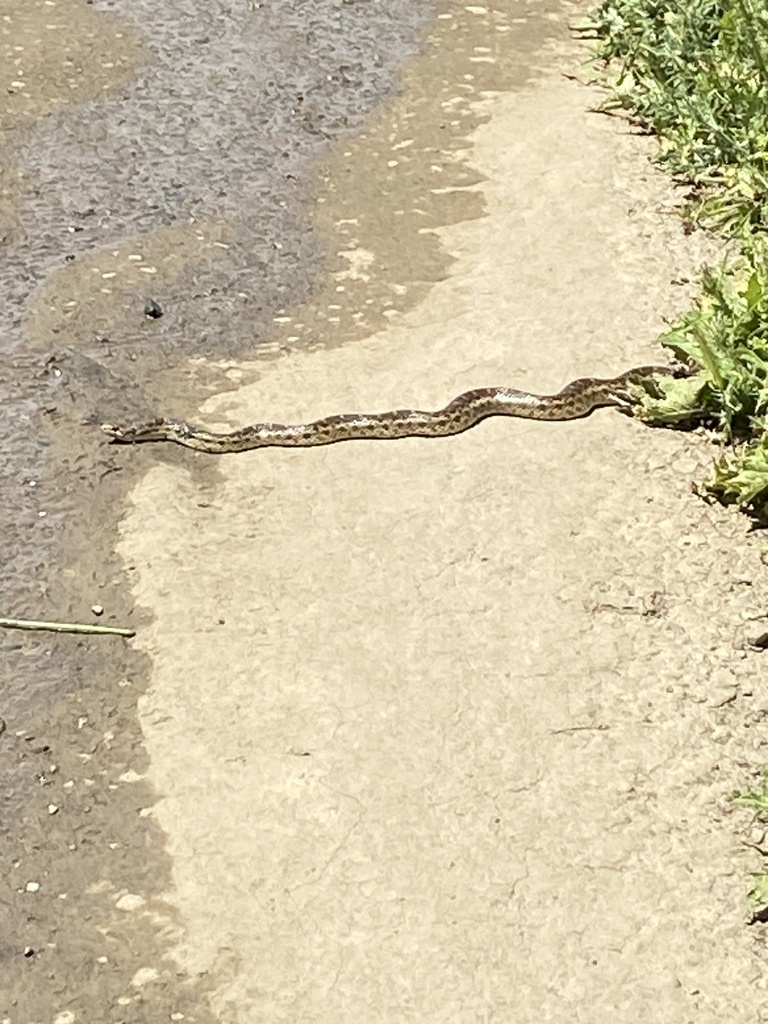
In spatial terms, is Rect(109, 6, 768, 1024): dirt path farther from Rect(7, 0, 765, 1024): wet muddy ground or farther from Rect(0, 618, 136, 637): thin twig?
Rect(0, 618, 136, 637): thin twig

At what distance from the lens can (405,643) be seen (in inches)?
245

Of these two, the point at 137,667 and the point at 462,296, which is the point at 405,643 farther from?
the point at 462,296

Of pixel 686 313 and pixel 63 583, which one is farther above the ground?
pixel 686 313

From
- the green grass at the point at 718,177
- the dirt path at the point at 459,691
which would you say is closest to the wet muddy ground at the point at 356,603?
the dirt path at the point at 459,691

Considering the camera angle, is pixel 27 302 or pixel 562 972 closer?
pixel 562 972

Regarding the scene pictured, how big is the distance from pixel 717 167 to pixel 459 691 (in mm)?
4763

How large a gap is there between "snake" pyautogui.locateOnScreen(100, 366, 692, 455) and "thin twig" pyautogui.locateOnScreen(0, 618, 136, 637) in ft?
4.28

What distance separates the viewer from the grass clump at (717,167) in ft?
23.6

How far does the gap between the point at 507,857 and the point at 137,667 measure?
5.57 feet

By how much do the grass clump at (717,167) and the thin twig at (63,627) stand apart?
8.46 feet

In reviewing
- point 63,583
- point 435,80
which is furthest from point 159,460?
point 435,80

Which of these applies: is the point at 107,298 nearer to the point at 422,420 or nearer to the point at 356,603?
the point at 422,420

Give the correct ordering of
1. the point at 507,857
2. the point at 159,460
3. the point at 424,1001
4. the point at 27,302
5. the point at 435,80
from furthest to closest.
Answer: the point at 435,80
the point at 27,302
the point at 159,460
the point at 507,857
the point at 424,1001

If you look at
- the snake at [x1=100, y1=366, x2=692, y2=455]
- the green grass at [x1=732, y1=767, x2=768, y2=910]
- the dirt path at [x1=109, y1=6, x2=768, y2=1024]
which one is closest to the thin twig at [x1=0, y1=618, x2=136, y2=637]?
the dirt path at [x1=109, y1=6, x2=768, y2=1024]
